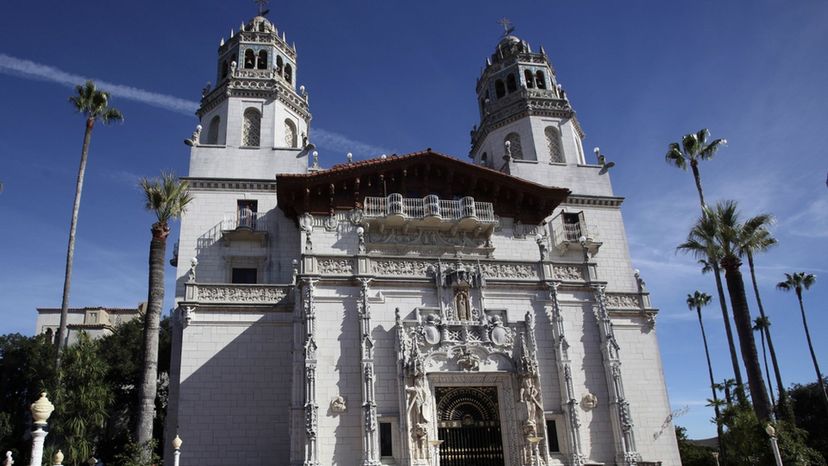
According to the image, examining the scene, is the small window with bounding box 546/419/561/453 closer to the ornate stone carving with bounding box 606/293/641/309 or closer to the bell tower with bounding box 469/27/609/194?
the ornate stone carving with bounding box 606/293/641/309

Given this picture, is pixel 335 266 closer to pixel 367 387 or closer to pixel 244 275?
pixel 367 387

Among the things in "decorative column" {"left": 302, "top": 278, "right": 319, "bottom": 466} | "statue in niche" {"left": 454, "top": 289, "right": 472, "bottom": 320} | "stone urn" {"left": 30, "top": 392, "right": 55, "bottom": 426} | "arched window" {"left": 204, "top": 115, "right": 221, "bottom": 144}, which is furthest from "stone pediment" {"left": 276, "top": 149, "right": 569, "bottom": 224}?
"stone urn" {"left": 30, "top": 392, "right": 55, "bottom": 426}

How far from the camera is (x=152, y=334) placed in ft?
75.5

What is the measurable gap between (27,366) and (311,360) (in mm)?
28108

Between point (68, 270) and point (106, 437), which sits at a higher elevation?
point (68, 270)

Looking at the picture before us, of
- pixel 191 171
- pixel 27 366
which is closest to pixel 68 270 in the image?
pixel 191 171

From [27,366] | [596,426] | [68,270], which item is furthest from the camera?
[27,366]

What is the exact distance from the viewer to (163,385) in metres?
39.5

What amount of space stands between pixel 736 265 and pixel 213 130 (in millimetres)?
25440

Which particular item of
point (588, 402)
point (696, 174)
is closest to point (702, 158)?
point (696, 174)

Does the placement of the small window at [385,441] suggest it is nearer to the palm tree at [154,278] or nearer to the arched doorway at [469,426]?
the arched doorway at [469,426]

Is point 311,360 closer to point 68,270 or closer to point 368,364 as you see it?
point 368,364

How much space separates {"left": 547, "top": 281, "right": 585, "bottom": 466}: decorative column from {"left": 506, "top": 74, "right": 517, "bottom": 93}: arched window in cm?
1571

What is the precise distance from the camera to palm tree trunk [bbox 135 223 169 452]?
2164cm
